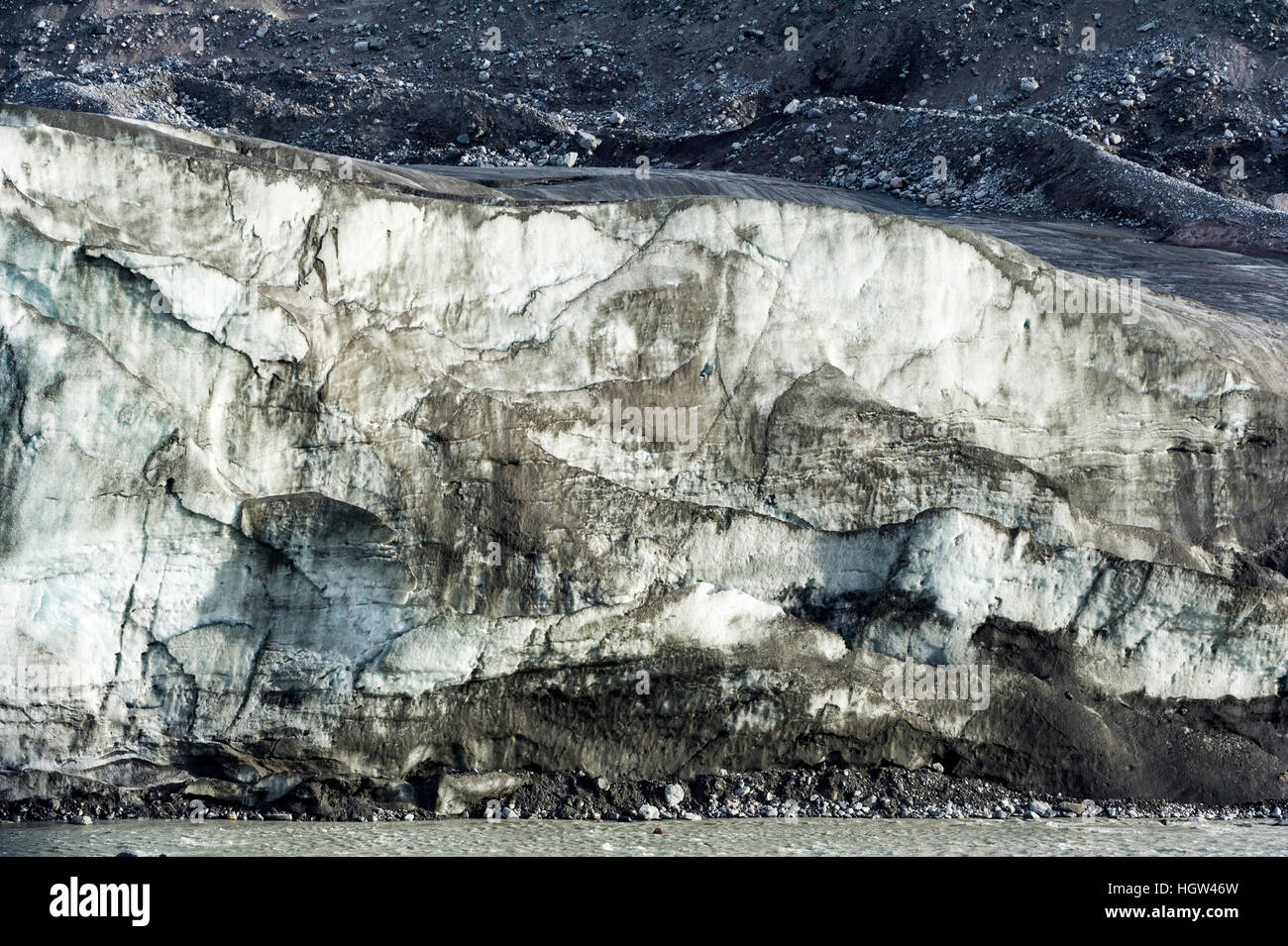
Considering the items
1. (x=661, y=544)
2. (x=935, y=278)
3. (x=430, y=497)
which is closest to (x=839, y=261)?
(x=935, y=278)

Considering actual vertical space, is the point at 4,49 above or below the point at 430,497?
above

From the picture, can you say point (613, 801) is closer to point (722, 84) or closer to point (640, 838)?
point (640, 838)

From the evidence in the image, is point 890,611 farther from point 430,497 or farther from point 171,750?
point 171,750

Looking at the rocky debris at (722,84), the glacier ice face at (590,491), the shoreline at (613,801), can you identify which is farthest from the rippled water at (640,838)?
the rocky debris at (722,84)

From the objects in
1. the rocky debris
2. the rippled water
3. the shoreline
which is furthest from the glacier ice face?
the rocky debris

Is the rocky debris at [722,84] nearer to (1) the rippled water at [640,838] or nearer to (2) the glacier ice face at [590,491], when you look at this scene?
(2) the glacier ice face at [590,491]

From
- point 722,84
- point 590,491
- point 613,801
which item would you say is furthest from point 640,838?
point 722,84

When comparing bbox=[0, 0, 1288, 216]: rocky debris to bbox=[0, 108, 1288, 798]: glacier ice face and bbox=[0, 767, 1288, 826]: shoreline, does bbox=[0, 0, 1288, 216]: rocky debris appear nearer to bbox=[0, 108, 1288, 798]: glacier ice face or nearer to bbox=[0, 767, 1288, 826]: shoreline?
bbox=[0, 108, 1288, 798]: glacier ice face
